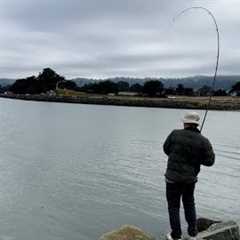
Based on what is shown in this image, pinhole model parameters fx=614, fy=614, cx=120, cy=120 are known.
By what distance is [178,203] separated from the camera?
11.1m

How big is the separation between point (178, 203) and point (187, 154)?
1.00m

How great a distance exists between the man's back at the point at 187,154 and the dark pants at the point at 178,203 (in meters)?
0.18

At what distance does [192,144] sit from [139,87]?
18611 cm

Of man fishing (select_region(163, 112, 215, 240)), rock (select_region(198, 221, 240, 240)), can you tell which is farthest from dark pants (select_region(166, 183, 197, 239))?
rock (select_region(198, 221, 240, 240))

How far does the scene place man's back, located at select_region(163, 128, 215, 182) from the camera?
35.0ft

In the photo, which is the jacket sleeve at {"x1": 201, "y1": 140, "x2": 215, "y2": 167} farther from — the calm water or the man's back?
the calm water

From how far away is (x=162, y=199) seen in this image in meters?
21.3

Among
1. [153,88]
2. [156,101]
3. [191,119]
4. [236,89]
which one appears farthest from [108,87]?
[191,119]

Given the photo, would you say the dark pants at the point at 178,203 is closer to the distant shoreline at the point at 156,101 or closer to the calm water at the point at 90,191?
the calm water at the point at 90,191

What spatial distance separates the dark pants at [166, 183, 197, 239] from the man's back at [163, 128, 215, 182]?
0.18 m

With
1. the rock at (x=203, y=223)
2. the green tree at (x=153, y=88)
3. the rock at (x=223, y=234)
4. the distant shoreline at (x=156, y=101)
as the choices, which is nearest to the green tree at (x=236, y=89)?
the distant shoreline at (x=156, y=101)

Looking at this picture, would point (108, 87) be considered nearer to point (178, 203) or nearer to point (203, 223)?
point (203, 223)

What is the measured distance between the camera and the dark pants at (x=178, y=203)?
430 inches

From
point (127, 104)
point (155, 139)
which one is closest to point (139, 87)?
point (127, 104)
